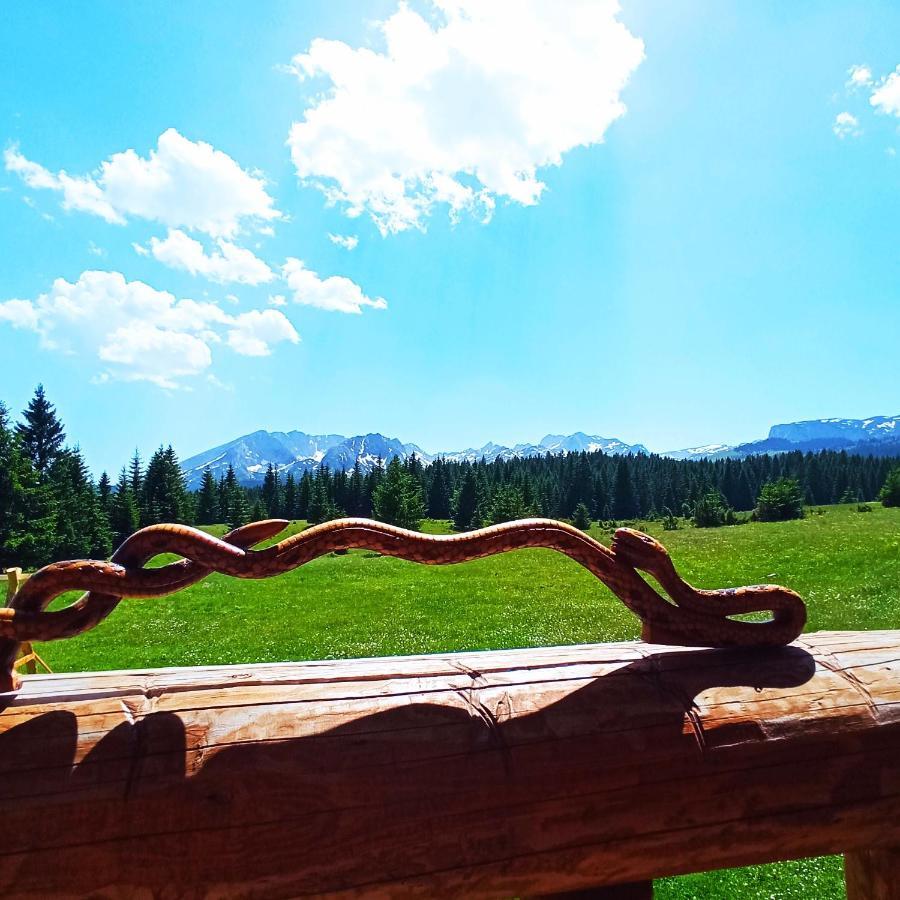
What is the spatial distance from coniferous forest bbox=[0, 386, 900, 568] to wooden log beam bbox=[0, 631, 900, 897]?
41.5 meters

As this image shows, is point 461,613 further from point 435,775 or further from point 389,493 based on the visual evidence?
point 389,493

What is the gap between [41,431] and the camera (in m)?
54.3

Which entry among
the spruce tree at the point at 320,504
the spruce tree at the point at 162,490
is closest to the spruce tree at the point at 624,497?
the spruce tree at the point at 320,504

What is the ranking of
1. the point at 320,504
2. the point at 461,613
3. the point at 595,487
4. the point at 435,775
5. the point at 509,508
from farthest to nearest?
the point at 595,487 < the point at 320,504 < the point at 509,508 < the point at 461,613 < the point at 435,775

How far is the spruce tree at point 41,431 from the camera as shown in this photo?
53.5 m

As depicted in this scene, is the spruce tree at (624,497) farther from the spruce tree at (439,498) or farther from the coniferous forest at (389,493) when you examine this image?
the spruce tree at (439,498)

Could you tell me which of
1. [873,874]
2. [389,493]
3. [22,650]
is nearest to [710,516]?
[389,493]

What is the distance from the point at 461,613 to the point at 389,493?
32.0 meters

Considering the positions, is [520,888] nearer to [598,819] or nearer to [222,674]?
[598,819]

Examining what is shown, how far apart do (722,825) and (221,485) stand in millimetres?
82061

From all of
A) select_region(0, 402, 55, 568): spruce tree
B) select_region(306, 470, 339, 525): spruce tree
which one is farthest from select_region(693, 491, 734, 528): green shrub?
select_region(0, 402, 55, 568): spruce tree

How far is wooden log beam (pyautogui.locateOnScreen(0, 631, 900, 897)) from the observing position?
3.69ft

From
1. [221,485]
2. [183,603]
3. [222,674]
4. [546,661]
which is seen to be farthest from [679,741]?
[221,485]

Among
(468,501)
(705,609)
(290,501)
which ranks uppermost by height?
(290,501)
